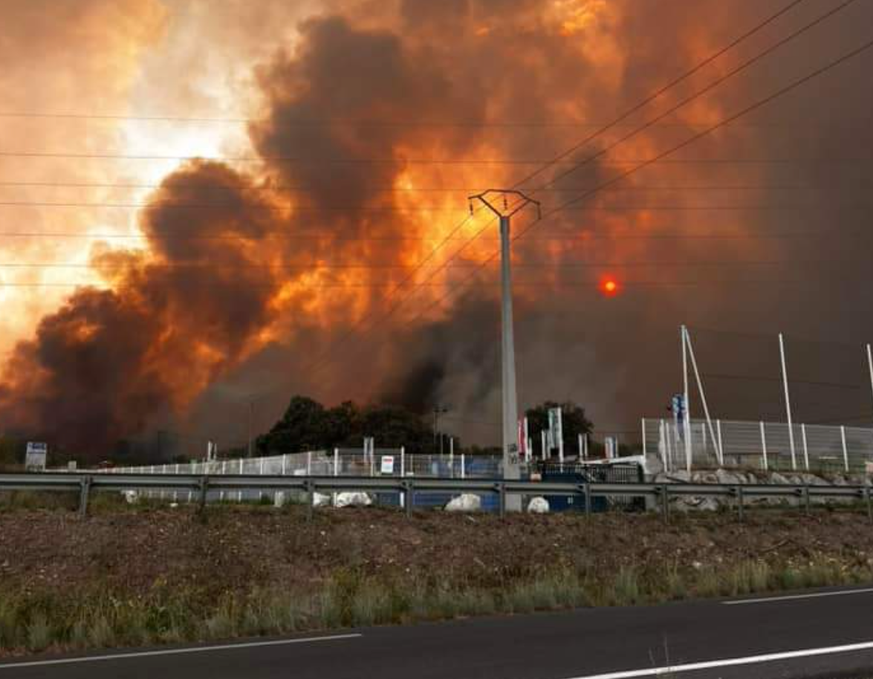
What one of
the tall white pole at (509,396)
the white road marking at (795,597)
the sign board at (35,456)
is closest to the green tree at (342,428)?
the sign board at (35,456)

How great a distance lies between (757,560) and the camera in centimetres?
1930

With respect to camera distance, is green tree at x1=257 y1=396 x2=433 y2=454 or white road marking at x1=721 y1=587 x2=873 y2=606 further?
green tree at x1=257 y1=396 x2=433 y2=454

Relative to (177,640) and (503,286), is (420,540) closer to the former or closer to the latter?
(177,640)

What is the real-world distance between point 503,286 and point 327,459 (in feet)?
51.3

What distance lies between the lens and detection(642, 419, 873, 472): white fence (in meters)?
36.4

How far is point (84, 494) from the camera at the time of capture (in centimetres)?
1628

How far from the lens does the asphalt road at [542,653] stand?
778 cm

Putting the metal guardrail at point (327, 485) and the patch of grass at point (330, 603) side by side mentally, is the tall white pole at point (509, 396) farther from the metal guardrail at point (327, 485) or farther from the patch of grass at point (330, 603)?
the patch of grass at point (330, 603)

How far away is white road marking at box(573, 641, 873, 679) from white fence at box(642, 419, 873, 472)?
27.2m

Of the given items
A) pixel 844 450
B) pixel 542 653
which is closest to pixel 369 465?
pixel 844 450

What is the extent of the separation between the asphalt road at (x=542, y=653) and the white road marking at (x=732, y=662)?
0.04 feet

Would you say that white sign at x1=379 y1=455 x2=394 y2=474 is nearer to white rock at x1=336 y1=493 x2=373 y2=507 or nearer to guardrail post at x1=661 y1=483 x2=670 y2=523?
white rock at x1=336 y1=493 x2=373 y2=507

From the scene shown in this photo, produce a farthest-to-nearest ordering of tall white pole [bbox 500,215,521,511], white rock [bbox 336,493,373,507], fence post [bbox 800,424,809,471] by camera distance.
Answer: fence post [bbox 800,424,809,471]
tall white pole [bbox 500,215,521,511]
white rock [bbox 336,493,373,507]

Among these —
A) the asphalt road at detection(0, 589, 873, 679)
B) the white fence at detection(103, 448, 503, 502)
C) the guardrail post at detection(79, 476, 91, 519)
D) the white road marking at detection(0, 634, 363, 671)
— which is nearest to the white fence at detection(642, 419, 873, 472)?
the white fence at detection(103, 448, 503, 502)
